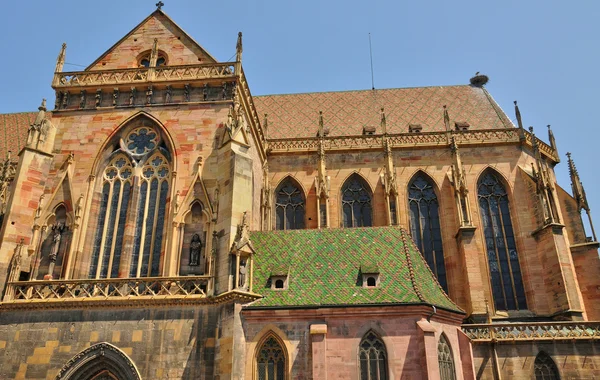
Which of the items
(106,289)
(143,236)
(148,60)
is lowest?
(106,289)

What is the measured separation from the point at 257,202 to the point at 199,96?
19.2ft

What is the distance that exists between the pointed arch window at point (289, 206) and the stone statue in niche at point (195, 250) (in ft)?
26.2

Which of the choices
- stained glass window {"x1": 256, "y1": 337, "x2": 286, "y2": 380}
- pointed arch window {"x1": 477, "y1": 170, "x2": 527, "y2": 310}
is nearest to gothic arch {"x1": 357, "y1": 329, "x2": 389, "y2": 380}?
stained glass window {"x1": 256, "y1": 337, "x2": 286, "y2": 380}

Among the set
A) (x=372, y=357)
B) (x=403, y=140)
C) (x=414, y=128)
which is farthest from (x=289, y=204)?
(x=372, y=357)

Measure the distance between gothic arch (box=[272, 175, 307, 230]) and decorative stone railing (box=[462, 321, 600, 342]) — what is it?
9.09 meters

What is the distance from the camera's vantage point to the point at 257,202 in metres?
23.3

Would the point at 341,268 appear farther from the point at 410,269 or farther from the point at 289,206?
the point at 289,206

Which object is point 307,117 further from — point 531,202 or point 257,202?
point 531,202

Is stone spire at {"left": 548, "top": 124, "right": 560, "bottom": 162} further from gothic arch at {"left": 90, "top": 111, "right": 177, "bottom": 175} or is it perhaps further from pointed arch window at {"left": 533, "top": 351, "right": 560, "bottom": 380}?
gothic arch at {"left": 90, "top": 111, "right": 177, "bottom": 175}

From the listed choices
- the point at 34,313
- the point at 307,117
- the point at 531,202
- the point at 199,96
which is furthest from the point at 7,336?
the point at 531,202

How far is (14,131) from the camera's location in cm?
2948

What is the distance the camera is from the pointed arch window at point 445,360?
1519 centimetres

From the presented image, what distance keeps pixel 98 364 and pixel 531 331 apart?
1498cm

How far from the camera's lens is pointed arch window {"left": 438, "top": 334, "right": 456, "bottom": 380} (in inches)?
598
